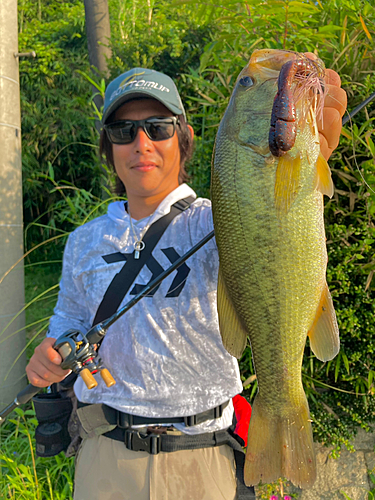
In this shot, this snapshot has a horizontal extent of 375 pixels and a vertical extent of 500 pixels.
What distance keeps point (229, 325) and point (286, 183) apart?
48 cm

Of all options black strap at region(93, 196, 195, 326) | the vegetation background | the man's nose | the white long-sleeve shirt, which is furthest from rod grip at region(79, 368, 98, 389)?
the vegetation background

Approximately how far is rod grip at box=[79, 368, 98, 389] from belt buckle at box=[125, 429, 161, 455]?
234mm

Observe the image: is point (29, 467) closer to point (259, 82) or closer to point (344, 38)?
point (259, 82)

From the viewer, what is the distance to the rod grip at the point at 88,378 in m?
1.56

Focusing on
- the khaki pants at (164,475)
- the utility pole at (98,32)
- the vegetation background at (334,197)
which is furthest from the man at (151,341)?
the utility pole at (98,32)

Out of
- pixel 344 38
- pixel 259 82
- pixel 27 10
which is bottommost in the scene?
pixel 259 82

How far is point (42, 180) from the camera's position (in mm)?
7059

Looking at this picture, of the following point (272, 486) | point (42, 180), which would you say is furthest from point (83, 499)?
point (42, 180)

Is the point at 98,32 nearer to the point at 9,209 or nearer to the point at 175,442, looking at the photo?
the point at 9,209

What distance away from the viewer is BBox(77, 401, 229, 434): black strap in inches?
61.6

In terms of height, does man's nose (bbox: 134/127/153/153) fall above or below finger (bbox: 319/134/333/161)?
below

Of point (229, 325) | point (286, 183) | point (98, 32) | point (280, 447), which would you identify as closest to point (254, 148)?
point (286, 183)

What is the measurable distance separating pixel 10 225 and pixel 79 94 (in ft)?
14.2

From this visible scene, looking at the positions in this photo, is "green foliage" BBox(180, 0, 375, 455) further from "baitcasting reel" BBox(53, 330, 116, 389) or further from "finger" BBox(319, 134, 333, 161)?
"baitcasting reel" BBox(53, 330, 116, 389)
